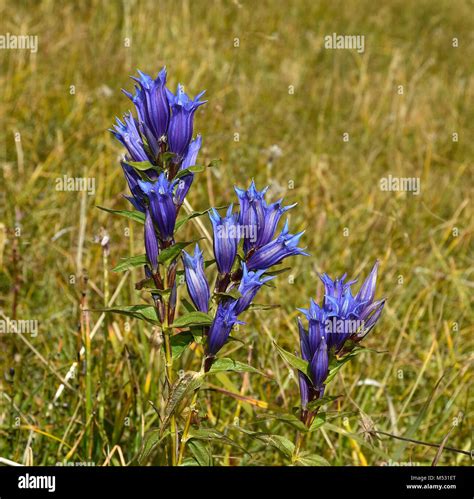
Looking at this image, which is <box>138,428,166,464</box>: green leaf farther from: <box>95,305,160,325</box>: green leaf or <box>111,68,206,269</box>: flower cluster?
<box>111,68,206,269</box>: flower cluster

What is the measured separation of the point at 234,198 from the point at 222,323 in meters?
2.01

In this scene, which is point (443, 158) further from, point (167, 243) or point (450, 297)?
point (167, 243)

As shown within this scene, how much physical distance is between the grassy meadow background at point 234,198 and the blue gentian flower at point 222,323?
0.68 ft

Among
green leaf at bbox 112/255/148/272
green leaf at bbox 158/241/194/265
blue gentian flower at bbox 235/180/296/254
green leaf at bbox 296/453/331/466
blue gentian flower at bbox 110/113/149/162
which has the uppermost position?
blue gentian flower at bbox 110/113/149/162

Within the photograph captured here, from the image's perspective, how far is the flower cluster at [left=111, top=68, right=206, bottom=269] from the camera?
127cm

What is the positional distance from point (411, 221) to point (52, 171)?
1.67 m

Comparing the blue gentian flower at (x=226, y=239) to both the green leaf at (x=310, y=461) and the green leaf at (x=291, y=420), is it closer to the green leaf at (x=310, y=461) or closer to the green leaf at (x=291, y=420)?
the green leaf at (x=291, y=420)

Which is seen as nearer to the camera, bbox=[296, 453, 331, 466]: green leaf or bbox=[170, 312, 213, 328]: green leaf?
bbox=[170, 312, 213, 328]: green leaf

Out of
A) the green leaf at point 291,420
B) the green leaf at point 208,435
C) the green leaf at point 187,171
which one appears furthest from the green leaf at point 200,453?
the green leaf at point 187,171

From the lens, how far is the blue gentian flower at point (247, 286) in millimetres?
1285

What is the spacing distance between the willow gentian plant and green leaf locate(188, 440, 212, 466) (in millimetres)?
23

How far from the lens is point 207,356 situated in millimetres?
1342

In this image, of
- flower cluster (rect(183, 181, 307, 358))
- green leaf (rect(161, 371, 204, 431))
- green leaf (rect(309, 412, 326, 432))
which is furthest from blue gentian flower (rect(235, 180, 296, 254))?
green leaf (rect(309, 412, 326, 432))
